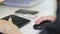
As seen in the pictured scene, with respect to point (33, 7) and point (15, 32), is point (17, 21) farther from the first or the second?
point (33, 7)

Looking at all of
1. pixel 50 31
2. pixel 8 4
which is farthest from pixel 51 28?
pixel 8 4

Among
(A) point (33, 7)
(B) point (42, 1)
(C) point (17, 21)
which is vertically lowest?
(C) point (17, 21)

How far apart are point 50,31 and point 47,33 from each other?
22 mm

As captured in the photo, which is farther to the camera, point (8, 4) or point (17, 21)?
point (8, 4)

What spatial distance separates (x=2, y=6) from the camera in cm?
154

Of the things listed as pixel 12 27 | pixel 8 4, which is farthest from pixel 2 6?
pixel 12 27

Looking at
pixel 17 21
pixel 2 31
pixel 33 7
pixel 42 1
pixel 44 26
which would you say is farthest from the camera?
pixel 42 1

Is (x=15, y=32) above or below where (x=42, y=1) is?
below

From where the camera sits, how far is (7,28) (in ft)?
2.42

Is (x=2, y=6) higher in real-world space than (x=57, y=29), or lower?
higher

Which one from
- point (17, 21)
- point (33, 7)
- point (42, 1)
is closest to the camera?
point (17, 21)

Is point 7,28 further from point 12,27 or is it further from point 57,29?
point 57,29

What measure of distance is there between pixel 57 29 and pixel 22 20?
321mm

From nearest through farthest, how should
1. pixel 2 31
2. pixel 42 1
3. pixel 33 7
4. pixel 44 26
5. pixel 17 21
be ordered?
pixel 2 31, pixel 44 26, pixel 17 21, pixel 33 7, pixel 42 1
